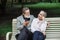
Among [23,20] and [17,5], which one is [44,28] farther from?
[17,5]

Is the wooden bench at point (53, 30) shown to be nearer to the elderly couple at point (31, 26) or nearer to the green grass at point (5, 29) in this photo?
the elderly couple at point (31, 26)

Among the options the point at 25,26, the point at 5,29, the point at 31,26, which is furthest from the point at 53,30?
the point at 5,29

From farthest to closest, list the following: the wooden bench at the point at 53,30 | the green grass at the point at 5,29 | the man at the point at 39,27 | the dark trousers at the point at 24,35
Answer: the green grass at the point at 5,29 → the wooden bench at the point at 53,30 → the man at the point at 39,27 → the dark trousers at the point at 24,35

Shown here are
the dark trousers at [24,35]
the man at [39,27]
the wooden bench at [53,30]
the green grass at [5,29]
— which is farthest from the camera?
the green grass at [5,29]

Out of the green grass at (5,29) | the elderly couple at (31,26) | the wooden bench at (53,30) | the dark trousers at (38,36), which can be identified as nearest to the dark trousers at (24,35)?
the elderly couple at (31,26)

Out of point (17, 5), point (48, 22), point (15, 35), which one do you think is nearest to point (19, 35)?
point (15, 35)

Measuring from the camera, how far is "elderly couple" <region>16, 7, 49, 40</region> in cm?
662

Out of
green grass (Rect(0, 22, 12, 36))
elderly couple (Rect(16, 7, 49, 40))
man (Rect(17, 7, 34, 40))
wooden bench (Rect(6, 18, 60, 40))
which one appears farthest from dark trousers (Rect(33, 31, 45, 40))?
green grass (Rect(0, 22, 12, 36))

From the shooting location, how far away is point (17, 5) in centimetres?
1698

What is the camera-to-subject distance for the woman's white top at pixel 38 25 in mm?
6750

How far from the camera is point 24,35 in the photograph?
21.6 feet

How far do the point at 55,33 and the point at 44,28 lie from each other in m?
0.63

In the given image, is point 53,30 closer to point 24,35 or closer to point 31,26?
point 31,26

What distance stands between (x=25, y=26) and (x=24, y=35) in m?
0.21
